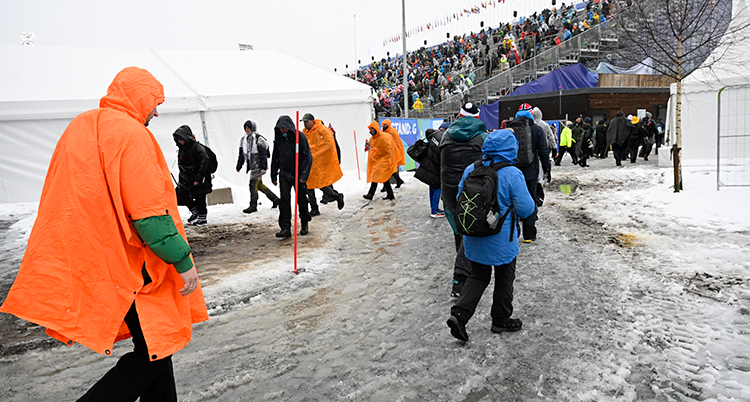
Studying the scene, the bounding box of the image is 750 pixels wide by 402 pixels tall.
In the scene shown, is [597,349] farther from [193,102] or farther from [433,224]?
[193,102]

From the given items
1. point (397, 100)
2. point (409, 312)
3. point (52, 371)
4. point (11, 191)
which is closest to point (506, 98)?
point (397, 100)

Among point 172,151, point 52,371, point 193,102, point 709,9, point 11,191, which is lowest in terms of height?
point 52,371

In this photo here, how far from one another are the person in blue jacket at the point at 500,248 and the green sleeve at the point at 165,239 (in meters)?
2.16

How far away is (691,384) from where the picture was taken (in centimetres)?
294

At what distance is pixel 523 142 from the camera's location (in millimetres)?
6246

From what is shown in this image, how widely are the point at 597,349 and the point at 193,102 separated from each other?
38.1 ft

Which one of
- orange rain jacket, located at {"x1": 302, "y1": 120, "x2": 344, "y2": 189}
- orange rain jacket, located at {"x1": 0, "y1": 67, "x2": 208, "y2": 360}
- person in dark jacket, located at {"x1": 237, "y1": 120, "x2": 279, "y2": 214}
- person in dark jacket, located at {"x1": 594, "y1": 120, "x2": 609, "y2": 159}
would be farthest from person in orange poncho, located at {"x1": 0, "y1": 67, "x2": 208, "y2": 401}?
person in dark jacket, located at {"x1": 594, "y1": 120, "x2": 609, "y2": 159}

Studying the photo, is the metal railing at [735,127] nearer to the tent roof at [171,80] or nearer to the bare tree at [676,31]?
the bare tree at [676,31]

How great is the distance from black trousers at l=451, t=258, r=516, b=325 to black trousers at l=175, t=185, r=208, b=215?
6.26 metres

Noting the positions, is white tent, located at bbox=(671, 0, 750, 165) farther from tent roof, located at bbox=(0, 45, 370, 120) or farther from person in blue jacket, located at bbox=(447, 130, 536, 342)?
person in blue jacket, located at bbox=(447, 130, 536, 342)

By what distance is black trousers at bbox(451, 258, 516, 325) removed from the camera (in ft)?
12.1

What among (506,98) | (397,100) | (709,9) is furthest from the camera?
(397,100)

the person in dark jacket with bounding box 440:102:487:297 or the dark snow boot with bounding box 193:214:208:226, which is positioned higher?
the person in dark jacket with bounding box 440:102:487:297

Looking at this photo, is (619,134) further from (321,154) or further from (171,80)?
(171,80)
